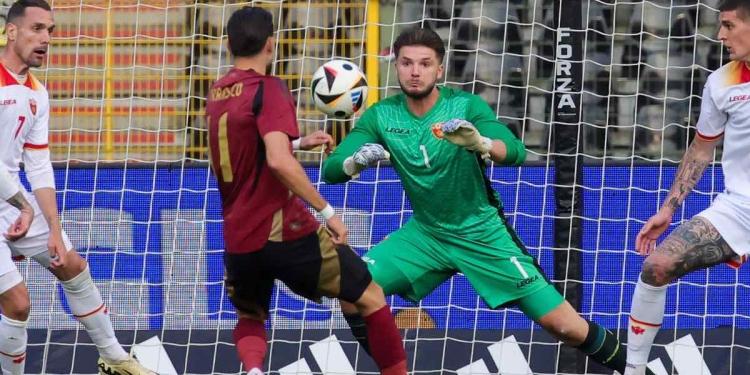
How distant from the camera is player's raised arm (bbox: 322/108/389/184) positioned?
20.3 feet

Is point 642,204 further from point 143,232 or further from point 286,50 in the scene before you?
point 143,232

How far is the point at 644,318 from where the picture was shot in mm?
6223

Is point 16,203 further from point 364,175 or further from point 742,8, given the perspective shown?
point 742,8

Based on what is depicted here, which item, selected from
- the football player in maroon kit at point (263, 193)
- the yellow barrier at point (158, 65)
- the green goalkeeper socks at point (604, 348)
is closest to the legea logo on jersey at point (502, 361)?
the yellow barrier at point (158, 65)

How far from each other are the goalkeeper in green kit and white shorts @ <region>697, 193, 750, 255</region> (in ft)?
2.95

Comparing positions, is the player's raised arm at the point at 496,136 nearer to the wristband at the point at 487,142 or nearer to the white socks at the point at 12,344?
the wristband at the point at 487,142

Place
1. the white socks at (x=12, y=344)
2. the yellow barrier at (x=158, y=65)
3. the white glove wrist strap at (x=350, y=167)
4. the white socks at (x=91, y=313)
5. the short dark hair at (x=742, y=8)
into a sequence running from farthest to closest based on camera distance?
the yellow barrier at (x=158, y=65), the white socks at (x=91, y=313), the white socks at (x=12, y=344), the white glove wrist strap at (x=350, y=167), the short dark hair at (x=742, y=8)

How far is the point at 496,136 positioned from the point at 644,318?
110 cm

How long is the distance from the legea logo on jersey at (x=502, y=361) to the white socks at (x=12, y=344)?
1962 mm

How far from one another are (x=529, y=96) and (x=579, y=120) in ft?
1.90

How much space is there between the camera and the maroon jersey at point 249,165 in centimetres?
563

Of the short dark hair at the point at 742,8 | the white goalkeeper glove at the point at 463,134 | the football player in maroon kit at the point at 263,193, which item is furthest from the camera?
the short dark hair at the point at 742,8

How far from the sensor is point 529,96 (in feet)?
28.1

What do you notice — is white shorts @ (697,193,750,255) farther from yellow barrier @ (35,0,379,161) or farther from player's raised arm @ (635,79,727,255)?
yellow barrier @ (35,0,379,161)
